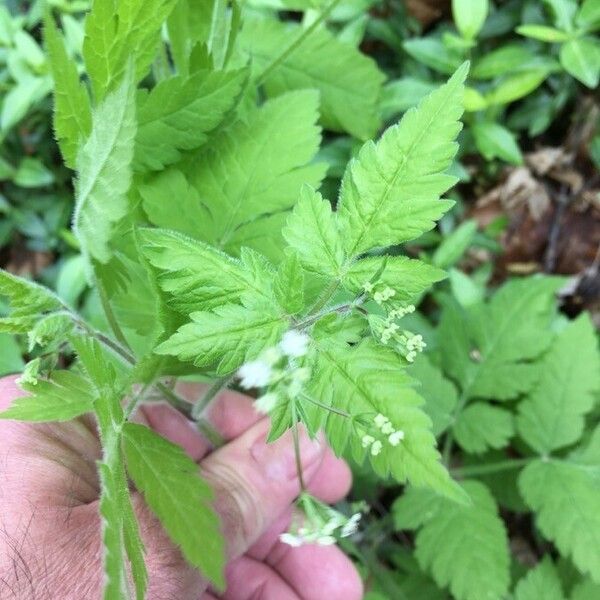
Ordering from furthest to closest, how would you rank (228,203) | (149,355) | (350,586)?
1. (350,586)
2. (228,203)
3. (149,355)

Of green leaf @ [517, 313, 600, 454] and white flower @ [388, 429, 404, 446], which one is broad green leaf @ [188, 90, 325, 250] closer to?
white flower @ [388, 429, 404, 446]

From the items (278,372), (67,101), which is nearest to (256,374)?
(278,372)

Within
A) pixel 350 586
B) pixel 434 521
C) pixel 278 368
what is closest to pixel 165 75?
pixel 278 368

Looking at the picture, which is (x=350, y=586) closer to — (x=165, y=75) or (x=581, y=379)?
(x=581, y=379)

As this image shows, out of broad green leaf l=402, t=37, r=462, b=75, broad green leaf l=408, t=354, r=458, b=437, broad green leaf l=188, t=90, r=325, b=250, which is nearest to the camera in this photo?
broad green leaf l=188, t=90, r=325, b=250

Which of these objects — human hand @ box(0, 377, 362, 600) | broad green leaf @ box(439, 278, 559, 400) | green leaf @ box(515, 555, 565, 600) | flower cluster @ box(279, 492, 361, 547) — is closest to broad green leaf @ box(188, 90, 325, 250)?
human hand @ box(0, 377, 362, 600)
